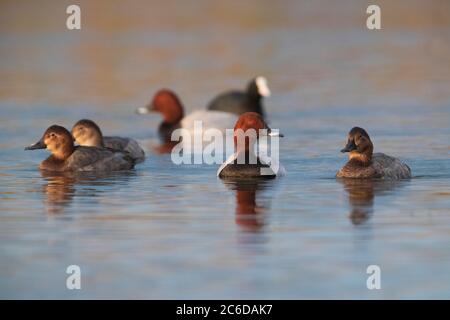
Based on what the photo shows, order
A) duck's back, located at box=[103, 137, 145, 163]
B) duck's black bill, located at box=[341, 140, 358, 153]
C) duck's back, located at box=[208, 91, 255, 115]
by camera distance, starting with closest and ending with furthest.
Result: duck's black bill, located at box=[341, 140, 358, 153] → duck's back, located at box=[103, 137, 145, 163] → duck's back, located at box=[208, 91, 255, 115]

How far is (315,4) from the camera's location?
3697 centimetres

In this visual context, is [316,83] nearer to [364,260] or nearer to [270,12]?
[270,12]

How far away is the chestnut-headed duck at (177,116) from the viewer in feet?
66.2

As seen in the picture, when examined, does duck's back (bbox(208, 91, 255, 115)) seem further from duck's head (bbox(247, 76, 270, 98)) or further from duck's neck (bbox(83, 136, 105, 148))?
duck's neck (bbox(83, 136, 105, 148))

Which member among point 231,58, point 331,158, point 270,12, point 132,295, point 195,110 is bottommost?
point 132,295

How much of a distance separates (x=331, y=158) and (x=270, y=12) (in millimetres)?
19975

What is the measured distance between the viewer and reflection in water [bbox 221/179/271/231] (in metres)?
11.1

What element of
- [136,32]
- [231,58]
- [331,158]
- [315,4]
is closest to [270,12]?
[315,4]

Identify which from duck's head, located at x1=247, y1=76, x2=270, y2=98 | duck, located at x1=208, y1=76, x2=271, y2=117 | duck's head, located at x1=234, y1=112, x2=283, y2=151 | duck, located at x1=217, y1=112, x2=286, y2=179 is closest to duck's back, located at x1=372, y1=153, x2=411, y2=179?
duck, located at x1=217, y1=112, x2=286, y2=179

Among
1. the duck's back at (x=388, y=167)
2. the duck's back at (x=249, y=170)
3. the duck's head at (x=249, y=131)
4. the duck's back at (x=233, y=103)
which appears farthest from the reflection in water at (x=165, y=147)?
the duck's back at (x=388, y=167)

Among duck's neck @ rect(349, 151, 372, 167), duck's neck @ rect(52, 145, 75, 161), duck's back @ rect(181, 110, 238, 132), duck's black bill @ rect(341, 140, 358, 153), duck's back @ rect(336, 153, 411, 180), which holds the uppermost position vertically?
duck's back @ rect(181, 110, 238, 132)

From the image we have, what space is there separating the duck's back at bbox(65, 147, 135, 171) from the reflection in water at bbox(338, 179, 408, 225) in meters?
2.76

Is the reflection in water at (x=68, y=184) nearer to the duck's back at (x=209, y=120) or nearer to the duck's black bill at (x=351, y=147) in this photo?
the duck's black bill at (x=351, y=147)

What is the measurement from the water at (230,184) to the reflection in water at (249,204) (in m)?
0.04
